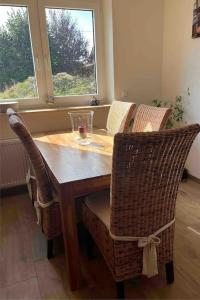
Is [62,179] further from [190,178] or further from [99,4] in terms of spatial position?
[99,4]

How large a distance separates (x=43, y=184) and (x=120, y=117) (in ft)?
3.69

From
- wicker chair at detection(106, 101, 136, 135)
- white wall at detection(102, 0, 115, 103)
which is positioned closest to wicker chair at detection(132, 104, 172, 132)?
wicker chair at detection(106, 101, 136, 135)

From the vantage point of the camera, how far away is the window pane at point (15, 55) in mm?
2439

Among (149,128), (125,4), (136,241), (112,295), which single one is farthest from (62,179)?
(125,4)

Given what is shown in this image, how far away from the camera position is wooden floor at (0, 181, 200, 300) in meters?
1.35

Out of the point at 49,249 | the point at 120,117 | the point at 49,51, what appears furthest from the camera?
the point at 49,51

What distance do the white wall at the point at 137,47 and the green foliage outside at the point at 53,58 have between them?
372mm

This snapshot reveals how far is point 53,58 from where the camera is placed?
2684 millimetres

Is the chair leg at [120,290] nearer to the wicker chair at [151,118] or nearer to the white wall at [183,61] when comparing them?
the wicker chair at [151,118]

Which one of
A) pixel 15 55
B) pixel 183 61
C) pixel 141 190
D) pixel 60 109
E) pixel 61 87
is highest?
pixel 15 55

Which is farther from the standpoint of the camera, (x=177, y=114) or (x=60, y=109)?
(x=177, y=114)

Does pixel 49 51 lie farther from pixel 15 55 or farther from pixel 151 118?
pixel 151 118

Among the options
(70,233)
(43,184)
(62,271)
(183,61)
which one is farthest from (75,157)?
(183,61)

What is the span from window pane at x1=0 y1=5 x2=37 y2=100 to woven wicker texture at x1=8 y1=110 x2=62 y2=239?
123 centimetres
